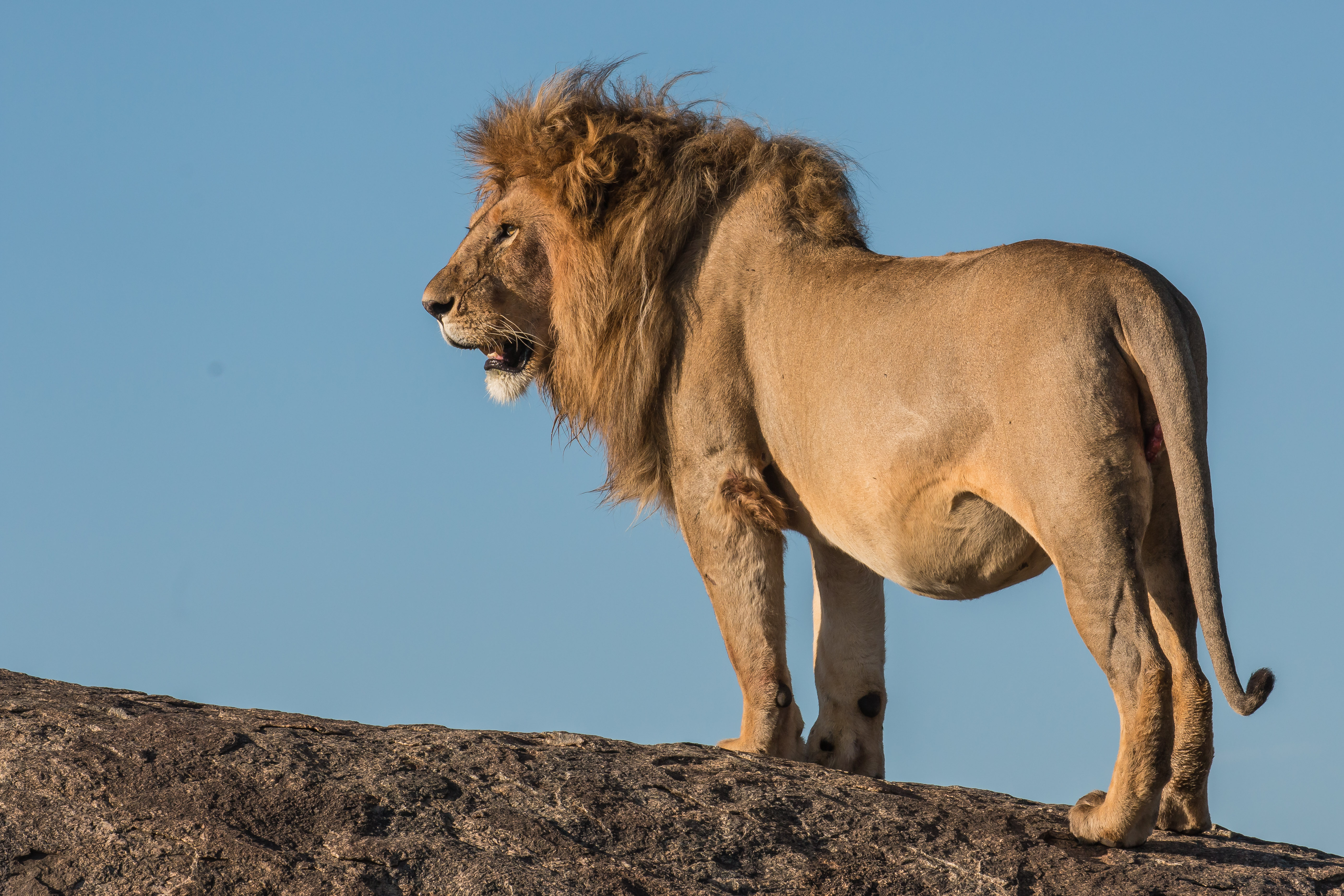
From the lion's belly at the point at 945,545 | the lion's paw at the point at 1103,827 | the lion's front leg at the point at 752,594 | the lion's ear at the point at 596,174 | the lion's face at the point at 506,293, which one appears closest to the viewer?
the lion's paw at the point at 1103,827

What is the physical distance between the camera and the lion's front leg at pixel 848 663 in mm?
7461

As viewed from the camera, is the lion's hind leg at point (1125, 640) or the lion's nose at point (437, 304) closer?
the lion's hind leg at point (1125, 640)

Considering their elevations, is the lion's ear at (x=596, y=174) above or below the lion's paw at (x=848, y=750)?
above

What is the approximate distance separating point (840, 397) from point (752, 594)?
1248mm

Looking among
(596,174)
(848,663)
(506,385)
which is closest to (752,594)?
(848,663)

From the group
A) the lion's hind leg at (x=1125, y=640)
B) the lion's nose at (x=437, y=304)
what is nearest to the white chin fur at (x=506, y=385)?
the lion's nose at (x=437, y=304)

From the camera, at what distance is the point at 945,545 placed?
5992 mm

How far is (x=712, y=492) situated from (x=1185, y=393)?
253 cm

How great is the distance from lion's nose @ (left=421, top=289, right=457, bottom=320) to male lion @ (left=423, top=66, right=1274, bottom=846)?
0.04ft

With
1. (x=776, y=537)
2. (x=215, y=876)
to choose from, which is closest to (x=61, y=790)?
(x=215, y=876)

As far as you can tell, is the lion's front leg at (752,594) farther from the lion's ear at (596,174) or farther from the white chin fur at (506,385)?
the lion's ear at (596,174)

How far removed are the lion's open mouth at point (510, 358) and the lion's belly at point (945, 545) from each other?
7.46 feet

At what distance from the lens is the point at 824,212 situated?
23.7 ft

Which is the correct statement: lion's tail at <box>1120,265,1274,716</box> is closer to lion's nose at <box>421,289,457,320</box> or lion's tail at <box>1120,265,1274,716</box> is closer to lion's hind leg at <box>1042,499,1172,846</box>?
lion's hind leg at <box>1042,499,1172,846</box>
